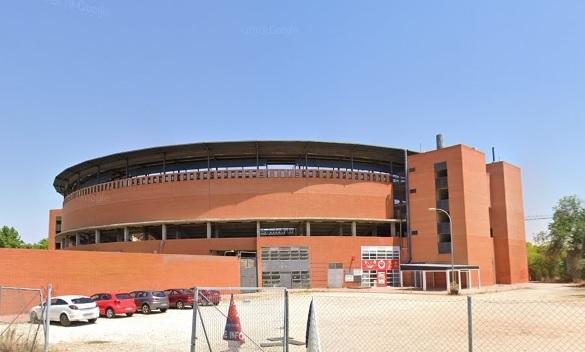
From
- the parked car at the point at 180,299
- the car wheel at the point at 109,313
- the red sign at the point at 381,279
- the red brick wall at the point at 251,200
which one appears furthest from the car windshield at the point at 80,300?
the red sign at the point at 381,279

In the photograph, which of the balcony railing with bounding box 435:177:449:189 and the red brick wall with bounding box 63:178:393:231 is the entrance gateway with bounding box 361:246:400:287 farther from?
the balcony railing with bounding box 435:177:449:189

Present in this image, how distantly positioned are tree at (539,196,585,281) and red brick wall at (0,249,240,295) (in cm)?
5587

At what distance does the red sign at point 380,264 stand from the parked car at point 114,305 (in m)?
42.5

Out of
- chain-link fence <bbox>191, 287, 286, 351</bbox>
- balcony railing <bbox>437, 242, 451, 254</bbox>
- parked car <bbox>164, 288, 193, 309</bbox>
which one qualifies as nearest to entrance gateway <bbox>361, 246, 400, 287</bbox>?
balcony railing <bbox>437, 242, 451, 254</bbox>

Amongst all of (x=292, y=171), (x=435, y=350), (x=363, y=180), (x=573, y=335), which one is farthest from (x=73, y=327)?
(x=363, y=180)

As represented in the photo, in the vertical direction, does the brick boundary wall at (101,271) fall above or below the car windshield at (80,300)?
above

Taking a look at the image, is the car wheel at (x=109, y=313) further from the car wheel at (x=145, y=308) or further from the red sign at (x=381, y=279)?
the red sign at (x=381, y=279)

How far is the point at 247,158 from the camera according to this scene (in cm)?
7756

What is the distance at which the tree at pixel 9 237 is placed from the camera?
122 metres

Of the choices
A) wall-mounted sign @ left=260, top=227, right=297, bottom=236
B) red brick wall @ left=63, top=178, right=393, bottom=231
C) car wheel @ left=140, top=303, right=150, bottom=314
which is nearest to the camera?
car wheel @ left=140, top=303, right=150, bottom=314

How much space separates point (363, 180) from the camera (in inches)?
3009

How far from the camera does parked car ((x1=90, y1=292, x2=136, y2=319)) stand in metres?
34.1

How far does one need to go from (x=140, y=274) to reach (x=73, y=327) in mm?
21246

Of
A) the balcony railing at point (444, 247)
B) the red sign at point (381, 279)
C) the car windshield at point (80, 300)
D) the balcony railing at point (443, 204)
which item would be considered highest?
the balcony railing at point (443, 204)
